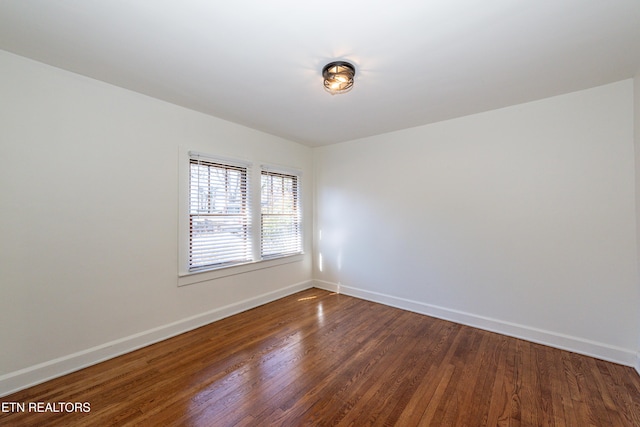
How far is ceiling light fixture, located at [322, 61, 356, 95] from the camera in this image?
1.96 metres

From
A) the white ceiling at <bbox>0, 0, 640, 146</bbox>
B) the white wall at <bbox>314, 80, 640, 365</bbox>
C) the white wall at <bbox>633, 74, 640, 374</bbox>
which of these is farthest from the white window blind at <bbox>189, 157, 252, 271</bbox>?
the white wall at <bbox>633, 74, 640, 374</bbox>

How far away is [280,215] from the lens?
3.97 metres

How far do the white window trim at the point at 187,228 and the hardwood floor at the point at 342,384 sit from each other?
0.65m

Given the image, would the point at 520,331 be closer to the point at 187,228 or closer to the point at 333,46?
the point at 333,46

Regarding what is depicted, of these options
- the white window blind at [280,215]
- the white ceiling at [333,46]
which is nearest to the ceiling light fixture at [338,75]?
the white ceiling at [333,46]

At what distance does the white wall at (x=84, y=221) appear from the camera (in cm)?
189

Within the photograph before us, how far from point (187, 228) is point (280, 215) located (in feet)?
4.76

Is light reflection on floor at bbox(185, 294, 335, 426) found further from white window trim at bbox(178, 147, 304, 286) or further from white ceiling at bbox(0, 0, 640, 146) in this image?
white ceiling at bbox(0, 0, 640, 146)

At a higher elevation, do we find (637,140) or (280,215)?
(637,140)

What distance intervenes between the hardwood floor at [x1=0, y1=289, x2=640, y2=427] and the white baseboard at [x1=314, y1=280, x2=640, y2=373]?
0.30ft

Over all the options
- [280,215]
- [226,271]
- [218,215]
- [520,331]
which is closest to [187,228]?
[218,215]

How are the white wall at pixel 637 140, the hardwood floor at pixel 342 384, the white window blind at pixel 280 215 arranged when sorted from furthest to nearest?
the white window blind at pixel 280 215 < the white wall at pixel 637 140 < the hardwood floor at pixel 342 384

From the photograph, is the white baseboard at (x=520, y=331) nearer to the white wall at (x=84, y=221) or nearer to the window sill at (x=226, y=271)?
the window sill at (x=226, y=271)

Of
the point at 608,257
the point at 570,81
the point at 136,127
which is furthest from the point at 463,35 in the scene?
the point at 136,127
